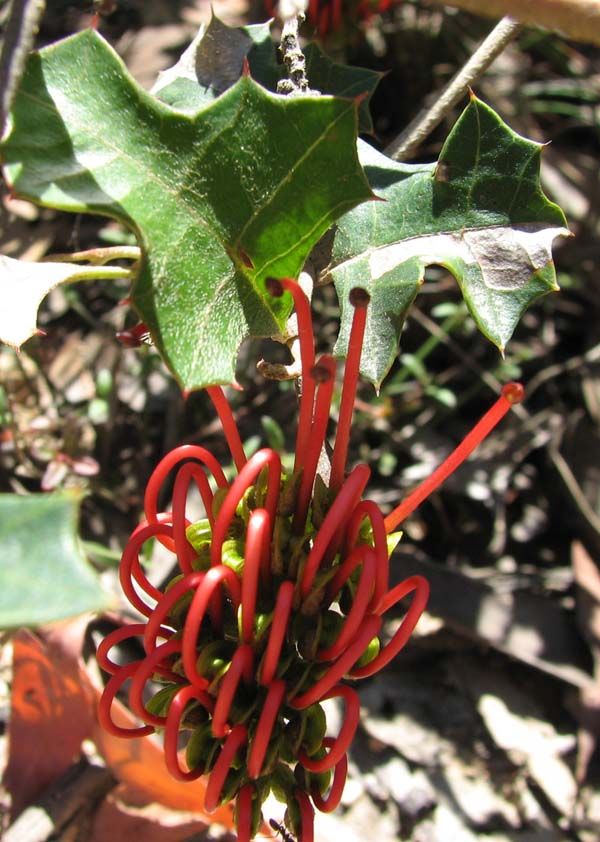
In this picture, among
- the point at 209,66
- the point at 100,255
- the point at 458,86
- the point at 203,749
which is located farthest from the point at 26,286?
the point at 458,86

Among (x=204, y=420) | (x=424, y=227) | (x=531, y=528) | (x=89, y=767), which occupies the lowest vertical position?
(x=531, y=528)

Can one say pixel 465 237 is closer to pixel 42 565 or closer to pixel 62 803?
pixel 42 565

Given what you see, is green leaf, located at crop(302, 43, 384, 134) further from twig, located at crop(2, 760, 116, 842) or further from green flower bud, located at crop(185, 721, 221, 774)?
twig, located at crop(2, 760, 116, 842)

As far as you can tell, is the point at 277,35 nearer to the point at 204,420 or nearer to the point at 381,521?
the point at 204,420

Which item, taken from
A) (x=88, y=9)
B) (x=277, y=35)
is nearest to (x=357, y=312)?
(x=88, y=9)

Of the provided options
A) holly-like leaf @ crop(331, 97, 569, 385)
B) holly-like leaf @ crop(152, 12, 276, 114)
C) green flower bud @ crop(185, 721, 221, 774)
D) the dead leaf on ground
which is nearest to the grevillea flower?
green flower bud @ crop(185, 721, 221, 774)

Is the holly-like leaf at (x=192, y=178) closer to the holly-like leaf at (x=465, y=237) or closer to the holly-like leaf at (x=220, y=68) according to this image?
the holly-like leaf at (x=465, y=237)
